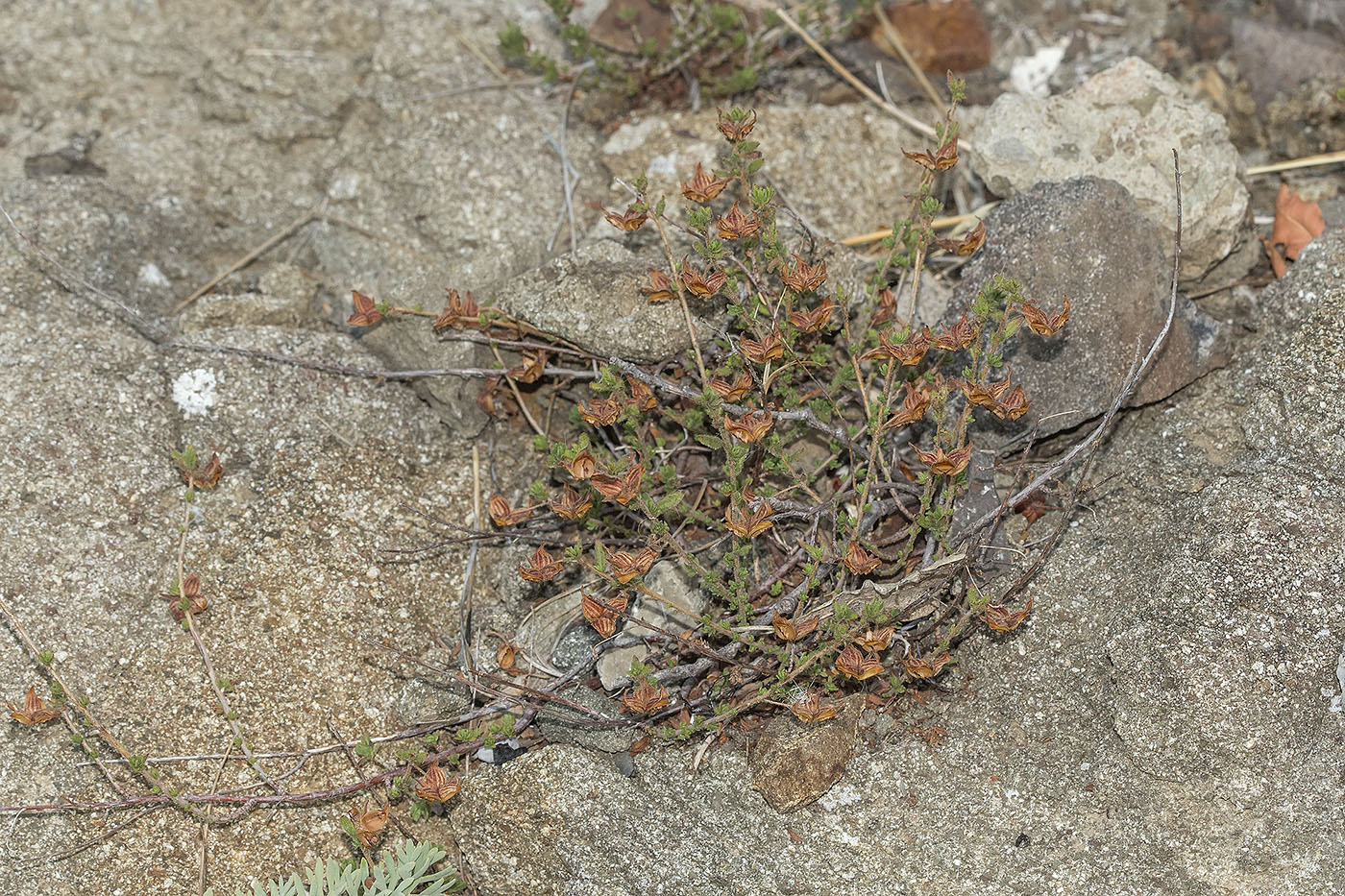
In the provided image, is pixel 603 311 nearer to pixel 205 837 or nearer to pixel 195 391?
pixel 195 391

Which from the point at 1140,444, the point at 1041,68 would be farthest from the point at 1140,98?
the point at 1140,444

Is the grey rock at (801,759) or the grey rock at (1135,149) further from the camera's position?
the grey rock at (1135,149)

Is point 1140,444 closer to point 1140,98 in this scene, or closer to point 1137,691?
point 1137,691

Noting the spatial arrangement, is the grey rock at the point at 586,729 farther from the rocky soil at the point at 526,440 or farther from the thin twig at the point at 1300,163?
the thin twig at the point at 1300,163

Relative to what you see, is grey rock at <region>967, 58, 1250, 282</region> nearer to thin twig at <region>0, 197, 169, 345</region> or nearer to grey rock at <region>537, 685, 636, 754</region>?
grey rock at <region>537, 685, 636, 754</region>

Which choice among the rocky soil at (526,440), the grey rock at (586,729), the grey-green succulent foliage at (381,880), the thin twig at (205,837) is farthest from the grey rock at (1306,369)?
the thin twig at (205,837)

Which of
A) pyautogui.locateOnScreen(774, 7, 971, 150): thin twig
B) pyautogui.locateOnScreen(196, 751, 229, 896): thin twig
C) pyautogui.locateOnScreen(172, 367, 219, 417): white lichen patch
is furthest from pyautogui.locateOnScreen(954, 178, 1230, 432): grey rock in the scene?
pyautogui.locateOnScreen(196, 751, 229, 896): thin twig

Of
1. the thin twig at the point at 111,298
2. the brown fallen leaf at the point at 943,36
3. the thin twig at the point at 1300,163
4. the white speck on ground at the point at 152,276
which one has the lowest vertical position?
the white speck on ground at the point at 152,276
